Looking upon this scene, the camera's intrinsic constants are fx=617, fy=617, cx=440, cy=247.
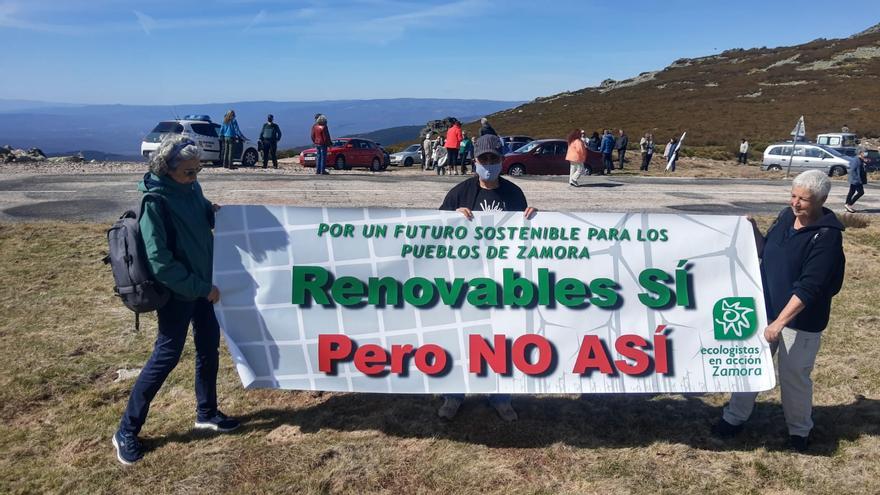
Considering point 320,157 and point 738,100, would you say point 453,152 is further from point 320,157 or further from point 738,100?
point 738,100

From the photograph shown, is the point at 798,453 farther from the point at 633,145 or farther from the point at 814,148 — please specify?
the point at 633,145

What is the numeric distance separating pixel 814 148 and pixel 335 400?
1144 inches

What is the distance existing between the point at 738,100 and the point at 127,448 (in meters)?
67.1

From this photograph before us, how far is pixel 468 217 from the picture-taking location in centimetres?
377

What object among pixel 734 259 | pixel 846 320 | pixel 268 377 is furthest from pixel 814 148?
pixel 268 377

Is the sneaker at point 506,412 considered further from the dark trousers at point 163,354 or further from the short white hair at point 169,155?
the short white hair at point 169,155

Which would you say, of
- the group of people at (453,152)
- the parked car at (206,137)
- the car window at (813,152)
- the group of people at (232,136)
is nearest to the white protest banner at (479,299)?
the group of people at (232,136)

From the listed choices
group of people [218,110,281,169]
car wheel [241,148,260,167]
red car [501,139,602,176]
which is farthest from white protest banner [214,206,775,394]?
red car [501,139,602,176]

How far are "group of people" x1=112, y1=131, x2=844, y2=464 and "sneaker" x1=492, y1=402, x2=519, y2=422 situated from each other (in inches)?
50.3

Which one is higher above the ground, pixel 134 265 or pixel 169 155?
pixel 169 155

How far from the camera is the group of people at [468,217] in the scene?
3.33 m

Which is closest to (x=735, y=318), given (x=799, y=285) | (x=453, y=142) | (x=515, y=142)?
(x=799, y=285)

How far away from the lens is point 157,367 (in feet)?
11.7

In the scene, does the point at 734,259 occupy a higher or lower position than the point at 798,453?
higher
